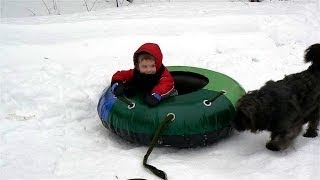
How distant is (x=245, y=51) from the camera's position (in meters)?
6.58

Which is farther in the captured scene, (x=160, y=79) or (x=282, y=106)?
(x=160, y=79)

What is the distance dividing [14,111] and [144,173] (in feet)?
6.99

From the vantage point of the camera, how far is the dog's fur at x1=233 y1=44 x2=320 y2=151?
3636 millimetres

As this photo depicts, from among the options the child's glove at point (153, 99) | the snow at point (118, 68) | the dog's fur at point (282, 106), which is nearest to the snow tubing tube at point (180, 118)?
the child's glove at point (153, 99)

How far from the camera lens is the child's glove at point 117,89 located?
14.4ft

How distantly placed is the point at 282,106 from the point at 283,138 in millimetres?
310

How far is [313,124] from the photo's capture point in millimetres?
4191

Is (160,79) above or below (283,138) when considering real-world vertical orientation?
above

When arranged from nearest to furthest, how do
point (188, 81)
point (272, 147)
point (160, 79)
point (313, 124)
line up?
point (272, 147) → point (313, 124) → point (160, 79) → point (188, 81)

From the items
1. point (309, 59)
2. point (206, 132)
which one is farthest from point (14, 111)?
point (309, 59)

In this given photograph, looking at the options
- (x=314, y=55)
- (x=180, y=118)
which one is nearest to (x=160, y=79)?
(x=180, y=118)

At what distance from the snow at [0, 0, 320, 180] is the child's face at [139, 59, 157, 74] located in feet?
2.82

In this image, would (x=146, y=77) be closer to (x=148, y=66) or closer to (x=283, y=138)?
(x=148, y=66)

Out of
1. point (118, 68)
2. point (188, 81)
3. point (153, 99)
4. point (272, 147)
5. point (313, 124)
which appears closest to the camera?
point (272, 147)
